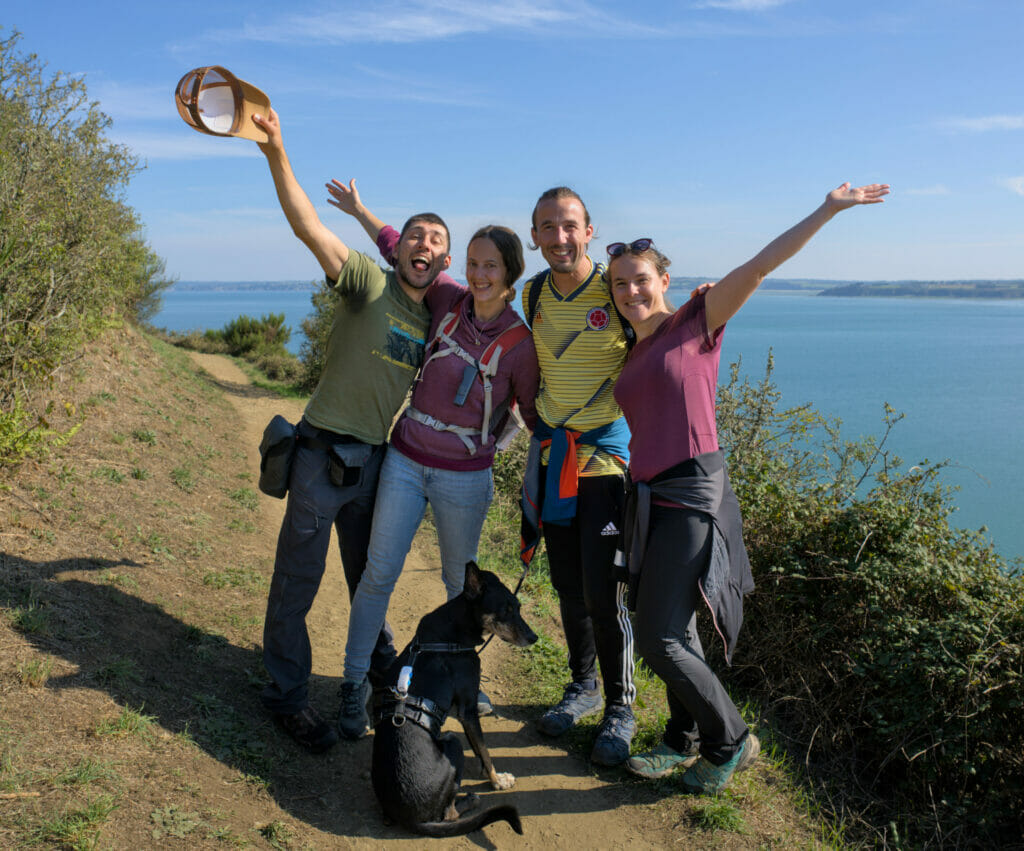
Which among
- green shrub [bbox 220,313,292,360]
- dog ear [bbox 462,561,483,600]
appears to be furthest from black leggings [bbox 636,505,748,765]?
green shrub [bbox 220,313,292,360]

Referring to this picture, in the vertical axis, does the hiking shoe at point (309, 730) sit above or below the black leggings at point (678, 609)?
below

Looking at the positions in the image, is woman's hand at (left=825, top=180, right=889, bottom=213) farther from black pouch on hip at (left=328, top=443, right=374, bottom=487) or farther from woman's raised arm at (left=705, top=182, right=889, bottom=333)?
black pouch on hip at (left=328, top=443, right=374, bottom=487)

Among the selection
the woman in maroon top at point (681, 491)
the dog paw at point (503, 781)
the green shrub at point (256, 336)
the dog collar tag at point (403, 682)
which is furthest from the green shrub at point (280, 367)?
the woman in maroon top at point (681, 491)

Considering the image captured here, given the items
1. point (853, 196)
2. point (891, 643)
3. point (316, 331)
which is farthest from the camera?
point (316, 331)

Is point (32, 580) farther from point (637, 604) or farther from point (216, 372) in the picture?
point (216, 372)

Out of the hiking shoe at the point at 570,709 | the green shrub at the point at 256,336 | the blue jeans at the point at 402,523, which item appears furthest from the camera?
the green shrub at the point at 256,336

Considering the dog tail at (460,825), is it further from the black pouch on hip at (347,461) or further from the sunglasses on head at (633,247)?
the sunglasses on head at (633,247)

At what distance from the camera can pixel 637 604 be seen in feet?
11.6

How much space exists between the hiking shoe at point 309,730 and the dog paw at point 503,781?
0.94 meters

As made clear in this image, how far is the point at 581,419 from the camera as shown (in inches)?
154

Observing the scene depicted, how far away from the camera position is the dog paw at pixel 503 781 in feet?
12.6

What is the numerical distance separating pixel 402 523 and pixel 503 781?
1527 mm

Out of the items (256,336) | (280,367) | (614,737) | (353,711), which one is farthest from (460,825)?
(256,336)

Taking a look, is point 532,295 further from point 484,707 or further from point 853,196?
point 484,707
